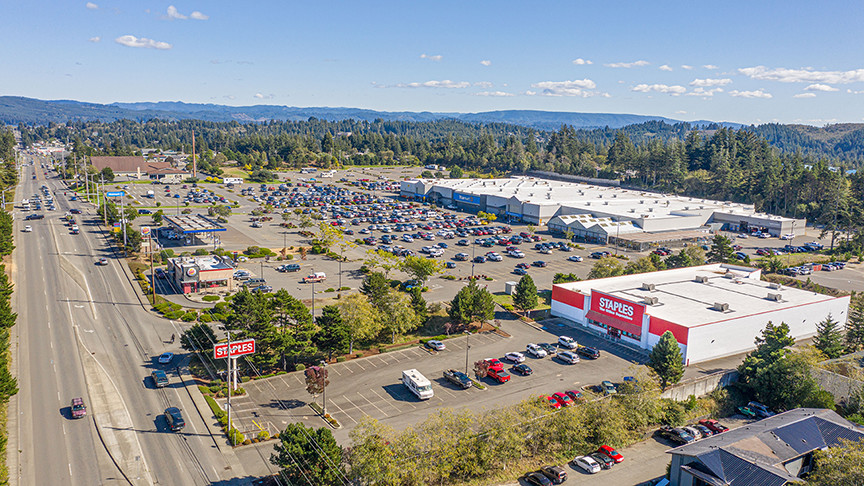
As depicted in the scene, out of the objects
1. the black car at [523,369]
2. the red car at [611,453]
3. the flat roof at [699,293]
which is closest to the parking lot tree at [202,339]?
the black car at [523,369]

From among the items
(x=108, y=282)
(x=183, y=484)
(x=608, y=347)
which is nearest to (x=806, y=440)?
(x=608, y=347)

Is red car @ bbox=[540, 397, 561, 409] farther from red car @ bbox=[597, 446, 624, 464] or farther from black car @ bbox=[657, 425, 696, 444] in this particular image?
black car @ bbox=[657, 425, 696, 444]

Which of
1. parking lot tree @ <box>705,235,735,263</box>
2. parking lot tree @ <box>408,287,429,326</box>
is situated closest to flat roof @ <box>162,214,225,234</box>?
parking lot tree @ <box>408,287,429,326</box>

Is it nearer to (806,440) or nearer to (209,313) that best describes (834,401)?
(806,440)

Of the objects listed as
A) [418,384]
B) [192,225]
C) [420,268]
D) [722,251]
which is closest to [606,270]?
[420,268]

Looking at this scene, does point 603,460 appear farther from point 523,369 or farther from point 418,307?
point 418,307

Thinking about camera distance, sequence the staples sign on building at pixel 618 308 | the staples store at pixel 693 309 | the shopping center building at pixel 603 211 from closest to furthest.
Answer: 1. the staples store at pixel 693 309
2. the staples sign on building at pixel 618 308
3. the shopping center building at pixel 603 211

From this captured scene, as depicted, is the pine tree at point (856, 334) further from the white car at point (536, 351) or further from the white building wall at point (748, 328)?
the white car at point (536, 351)
